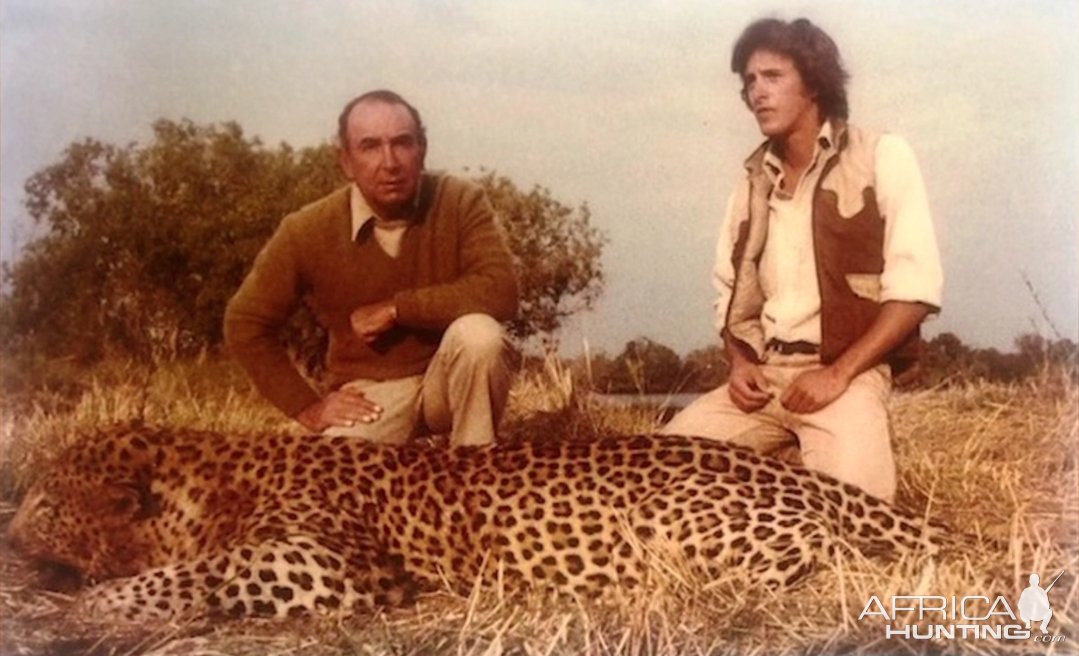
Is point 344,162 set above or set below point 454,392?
above

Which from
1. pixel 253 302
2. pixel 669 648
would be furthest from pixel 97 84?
pixel 669 648

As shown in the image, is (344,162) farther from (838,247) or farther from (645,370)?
(838,247)

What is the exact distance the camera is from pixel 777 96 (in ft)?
11.3

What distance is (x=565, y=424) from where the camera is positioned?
11.5ft

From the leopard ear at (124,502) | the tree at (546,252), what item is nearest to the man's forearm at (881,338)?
the tree at (546,252)

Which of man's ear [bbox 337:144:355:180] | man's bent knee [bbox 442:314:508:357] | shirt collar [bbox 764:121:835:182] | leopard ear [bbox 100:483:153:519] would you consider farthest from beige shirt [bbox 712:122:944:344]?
leopard ear [bbox 100:483:153:519]

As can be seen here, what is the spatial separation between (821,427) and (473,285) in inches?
31.7

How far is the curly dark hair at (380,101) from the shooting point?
135 inches

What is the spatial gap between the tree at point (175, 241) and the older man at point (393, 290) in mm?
46

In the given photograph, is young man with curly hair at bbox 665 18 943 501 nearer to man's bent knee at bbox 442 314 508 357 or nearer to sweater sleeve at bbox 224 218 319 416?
man's bent knee at bbox 442 314 508 357

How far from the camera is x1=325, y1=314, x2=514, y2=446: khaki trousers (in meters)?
3.45

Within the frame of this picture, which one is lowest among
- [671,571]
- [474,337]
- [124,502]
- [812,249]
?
[671,571]

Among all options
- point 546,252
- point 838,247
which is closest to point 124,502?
point 546,252

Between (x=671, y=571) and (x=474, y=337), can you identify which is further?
(x=474, y=337)
